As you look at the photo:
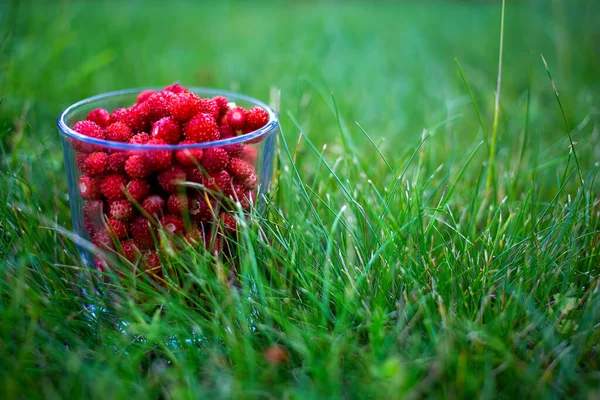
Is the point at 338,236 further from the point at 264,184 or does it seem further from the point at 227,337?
the point at 227,337

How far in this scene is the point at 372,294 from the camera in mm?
750

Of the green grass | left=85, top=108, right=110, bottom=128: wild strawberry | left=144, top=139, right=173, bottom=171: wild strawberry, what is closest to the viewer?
the green grass

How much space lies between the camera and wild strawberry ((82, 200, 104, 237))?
31.4 inches

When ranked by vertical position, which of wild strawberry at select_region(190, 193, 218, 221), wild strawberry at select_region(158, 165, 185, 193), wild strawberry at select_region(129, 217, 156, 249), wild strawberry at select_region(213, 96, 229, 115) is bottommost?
wild strawberry at select_region(129, 217, 156, 249)

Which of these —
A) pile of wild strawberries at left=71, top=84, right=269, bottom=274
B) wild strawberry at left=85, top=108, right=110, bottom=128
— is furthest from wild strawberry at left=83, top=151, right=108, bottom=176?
wild strawberry at left=85, top=108, right=110, bottom=128

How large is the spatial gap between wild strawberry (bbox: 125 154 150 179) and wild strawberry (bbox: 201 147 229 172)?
0.08 m

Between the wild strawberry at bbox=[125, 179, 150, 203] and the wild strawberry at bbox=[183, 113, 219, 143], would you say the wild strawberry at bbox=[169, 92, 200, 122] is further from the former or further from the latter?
the wild strawberry at bbox=[125, 179, 150, 203]

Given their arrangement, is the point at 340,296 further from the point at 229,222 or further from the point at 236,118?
the point at 236,118

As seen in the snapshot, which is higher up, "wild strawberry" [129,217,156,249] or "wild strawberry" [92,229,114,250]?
"wild strawberry" [129,217,156,249]

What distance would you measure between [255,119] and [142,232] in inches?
10.0

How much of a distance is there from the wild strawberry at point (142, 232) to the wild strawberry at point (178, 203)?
42 mm

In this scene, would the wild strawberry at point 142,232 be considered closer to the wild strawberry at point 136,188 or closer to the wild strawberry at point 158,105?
the wild strawberry at point 136,188

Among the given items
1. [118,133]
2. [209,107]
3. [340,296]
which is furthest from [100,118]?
[340,296]

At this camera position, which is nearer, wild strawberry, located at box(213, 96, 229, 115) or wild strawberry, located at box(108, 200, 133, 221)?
wild strawberry, located at box(108, 200, 133, 221)
